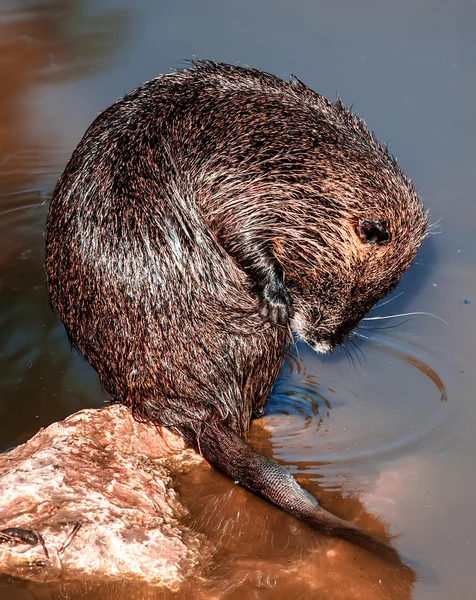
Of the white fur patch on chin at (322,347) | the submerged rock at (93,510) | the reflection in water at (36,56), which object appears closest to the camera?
the submerged rock at (93,510)

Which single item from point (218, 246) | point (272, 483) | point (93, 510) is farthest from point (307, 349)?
point (93, 510)

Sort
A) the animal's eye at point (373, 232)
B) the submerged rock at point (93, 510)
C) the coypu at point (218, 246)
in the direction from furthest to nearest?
the animal's eye at point (373, 232) → the coypu at point (218, 246) → the submerged rock at point (93, 510)

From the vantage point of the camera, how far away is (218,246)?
3326mm

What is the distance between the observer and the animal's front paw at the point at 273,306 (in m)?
3.34

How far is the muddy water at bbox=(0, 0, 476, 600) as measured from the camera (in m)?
3.02

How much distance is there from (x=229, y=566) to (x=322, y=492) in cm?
59

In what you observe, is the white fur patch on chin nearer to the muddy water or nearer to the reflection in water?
the muddy water

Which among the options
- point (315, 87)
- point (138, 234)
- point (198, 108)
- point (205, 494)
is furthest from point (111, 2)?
point (205, 494)

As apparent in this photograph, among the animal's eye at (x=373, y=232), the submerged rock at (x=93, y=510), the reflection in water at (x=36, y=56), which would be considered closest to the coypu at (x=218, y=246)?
the animal's eye at (x=373, y=232)

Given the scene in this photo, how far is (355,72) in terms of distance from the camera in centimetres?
563

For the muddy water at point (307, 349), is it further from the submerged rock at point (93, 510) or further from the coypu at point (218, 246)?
the coypu at point (218, 246)

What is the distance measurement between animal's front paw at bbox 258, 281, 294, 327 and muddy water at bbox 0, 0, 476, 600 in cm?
54

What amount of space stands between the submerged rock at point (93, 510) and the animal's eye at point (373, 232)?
1065 millimetres

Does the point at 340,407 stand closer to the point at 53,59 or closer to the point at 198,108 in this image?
the point at 198,108
